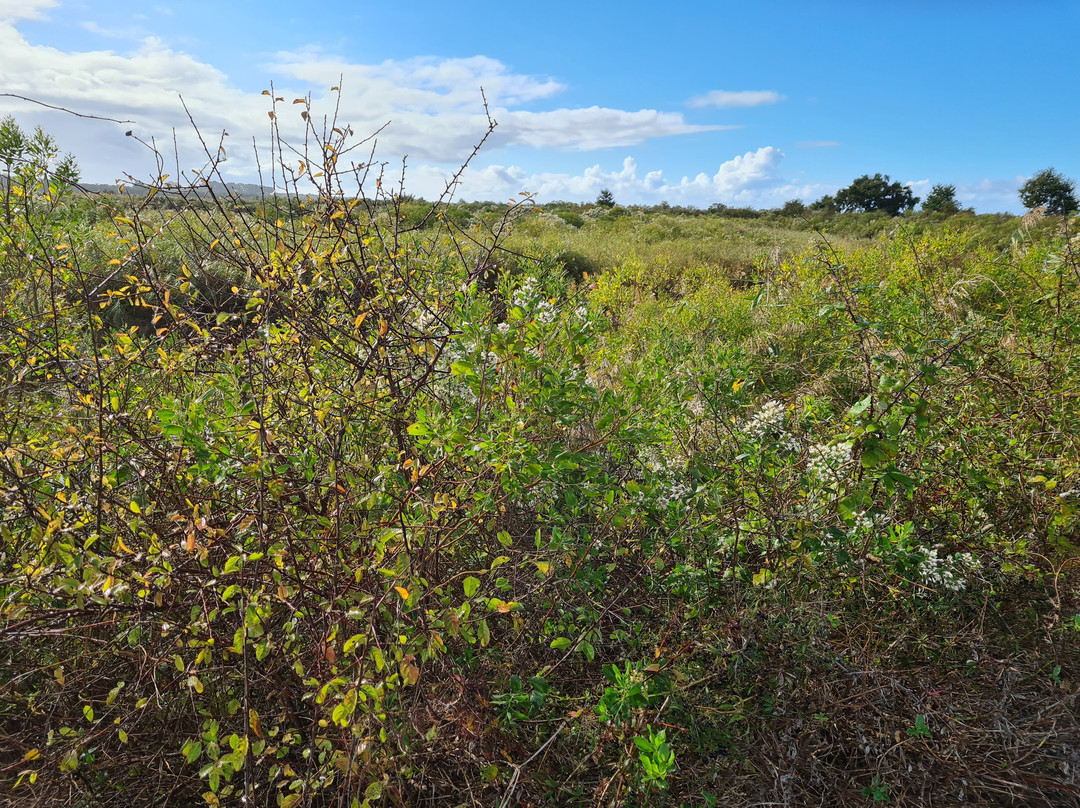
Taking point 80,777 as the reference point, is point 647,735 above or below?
above

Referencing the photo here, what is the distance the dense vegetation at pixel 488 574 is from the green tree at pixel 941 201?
26140mm

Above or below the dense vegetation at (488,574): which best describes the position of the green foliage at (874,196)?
above

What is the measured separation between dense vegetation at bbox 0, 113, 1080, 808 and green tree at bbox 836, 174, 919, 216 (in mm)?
37156

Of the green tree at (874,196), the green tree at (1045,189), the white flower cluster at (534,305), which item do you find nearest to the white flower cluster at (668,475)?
the white flower cluster at (534,305)

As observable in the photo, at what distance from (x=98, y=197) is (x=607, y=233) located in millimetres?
15785

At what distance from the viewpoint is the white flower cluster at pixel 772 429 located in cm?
234

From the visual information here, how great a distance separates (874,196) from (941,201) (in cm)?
1003

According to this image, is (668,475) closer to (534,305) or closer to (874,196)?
(534,305)

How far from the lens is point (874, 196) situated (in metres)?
34.7

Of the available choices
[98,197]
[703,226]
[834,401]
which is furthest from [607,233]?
[98,197]

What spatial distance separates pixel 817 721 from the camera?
1972 mm

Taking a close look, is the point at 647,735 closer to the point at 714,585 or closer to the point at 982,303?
the point at 714,585

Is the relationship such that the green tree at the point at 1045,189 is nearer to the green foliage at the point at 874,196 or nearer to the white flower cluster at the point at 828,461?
the green foliage at the point at 874,196

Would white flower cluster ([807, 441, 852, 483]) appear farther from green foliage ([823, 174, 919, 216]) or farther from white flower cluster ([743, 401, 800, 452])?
green foliage ([823, 174, 919, 216])
